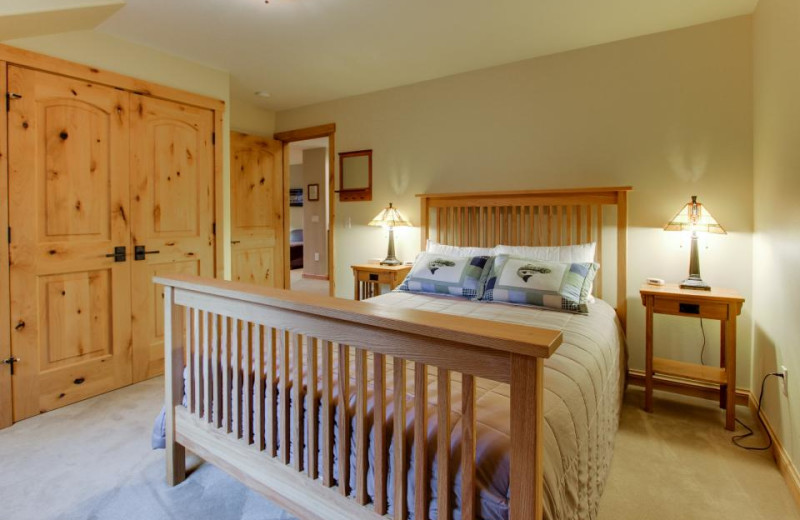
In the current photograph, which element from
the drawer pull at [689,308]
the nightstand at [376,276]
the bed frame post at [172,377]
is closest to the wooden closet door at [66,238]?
the bed frame post at [172,377]

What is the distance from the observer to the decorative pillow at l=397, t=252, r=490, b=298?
9.04 feet

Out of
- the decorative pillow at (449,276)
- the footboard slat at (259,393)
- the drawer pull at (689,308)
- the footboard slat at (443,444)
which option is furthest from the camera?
the decorative pillow at (449,276)

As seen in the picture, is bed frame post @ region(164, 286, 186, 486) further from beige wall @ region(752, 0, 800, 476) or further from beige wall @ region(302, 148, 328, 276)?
beige wall @ region(302, 148, 328, 276)

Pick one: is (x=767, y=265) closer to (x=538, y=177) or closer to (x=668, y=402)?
(x=668, y=402)

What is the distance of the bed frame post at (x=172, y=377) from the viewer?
1.79m

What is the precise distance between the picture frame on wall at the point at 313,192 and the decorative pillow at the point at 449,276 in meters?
4.83

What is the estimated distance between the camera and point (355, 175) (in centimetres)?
417

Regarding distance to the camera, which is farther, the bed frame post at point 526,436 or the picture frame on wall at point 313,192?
the picture frame on wall at point 313,192

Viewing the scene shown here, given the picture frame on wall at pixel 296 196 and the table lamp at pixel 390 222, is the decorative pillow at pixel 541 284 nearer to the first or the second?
the table lamp at pixel 390 222

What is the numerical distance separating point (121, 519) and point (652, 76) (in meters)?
3.73

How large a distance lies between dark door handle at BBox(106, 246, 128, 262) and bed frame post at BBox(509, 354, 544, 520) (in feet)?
9.56

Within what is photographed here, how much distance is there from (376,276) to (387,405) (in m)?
2.37

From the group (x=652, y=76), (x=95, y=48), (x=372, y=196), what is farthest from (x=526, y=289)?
(x=95, y=48)

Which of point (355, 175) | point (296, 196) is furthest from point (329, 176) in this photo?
point (296, 196)
